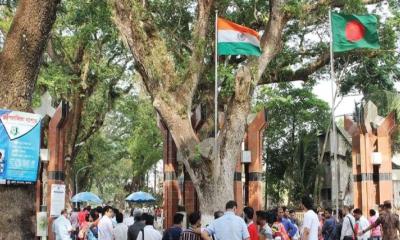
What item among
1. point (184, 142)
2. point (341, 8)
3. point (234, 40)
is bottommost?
point (184, 142)

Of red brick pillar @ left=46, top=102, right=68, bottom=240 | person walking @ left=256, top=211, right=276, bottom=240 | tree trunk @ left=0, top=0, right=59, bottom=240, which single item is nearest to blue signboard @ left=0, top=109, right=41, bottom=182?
tree trunk @ left=0, top=0, right=59, bottom=240

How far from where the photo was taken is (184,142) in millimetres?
14000

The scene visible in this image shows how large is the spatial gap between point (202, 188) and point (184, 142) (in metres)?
1.13

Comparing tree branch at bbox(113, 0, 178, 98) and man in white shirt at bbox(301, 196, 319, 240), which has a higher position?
tree branch at bbox(113, 0, 178, 98)

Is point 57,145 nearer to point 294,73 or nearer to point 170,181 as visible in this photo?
point 170,181

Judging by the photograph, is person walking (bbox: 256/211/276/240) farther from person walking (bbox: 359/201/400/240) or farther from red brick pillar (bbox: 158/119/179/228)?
red brick pillar (bbox: 158/119/179/228)

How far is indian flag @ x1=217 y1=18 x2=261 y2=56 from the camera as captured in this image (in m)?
14.6

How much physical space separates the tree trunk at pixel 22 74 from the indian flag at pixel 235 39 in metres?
7.46

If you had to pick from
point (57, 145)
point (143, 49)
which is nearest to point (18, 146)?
point (143, 49)

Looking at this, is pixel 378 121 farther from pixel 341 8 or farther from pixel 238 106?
pixel 238 106

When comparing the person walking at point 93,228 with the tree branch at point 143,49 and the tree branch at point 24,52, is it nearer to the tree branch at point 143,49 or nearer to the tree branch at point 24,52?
the tree branch at point 143,49

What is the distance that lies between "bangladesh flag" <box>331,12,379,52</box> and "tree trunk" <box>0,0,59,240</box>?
28.5 feet

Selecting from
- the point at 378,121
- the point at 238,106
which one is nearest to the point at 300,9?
the point at 238,106

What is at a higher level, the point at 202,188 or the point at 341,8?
the point at 341,8
